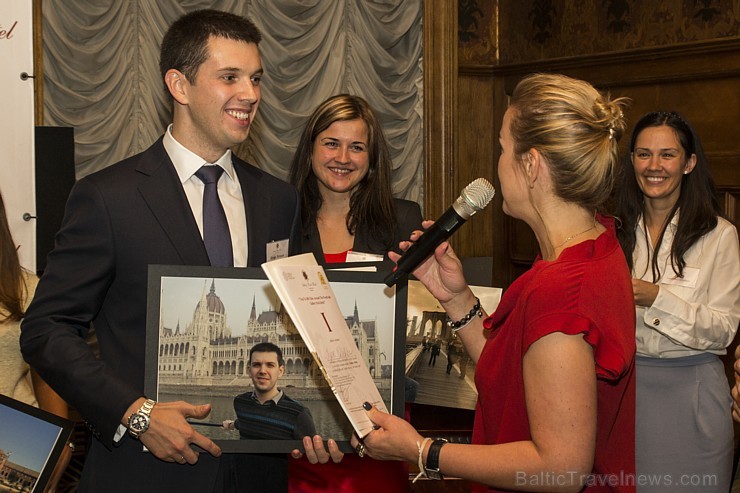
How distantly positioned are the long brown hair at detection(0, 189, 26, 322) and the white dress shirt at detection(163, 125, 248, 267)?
99cm

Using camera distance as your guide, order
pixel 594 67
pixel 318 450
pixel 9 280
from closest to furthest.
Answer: pixel 318 450 < pixel 9 280 < pixel 594 67

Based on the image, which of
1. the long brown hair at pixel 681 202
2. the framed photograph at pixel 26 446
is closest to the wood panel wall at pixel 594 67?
the long brown hair at pixel 681 202

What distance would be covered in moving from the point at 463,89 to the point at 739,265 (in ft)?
11.8

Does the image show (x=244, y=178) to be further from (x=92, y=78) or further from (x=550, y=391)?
(x=92, y=78)

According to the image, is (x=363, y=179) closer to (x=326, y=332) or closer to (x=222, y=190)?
(x=222, y=190)

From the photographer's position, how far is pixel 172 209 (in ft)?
7.21

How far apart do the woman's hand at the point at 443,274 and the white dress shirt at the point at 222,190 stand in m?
0.45

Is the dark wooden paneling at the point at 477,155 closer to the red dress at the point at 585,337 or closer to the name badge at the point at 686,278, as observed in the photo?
the name badge at the point at 686,278

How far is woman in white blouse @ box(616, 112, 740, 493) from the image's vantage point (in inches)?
132

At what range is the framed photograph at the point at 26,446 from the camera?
2209 mm

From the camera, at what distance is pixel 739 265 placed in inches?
140

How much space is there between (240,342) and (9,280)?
124 centimetres

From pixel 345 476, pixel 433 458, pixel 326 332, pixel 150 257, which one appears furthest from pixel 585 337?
pixel 345 476

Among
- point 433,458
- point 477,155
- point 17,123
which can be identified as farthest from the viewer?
point 477,155
